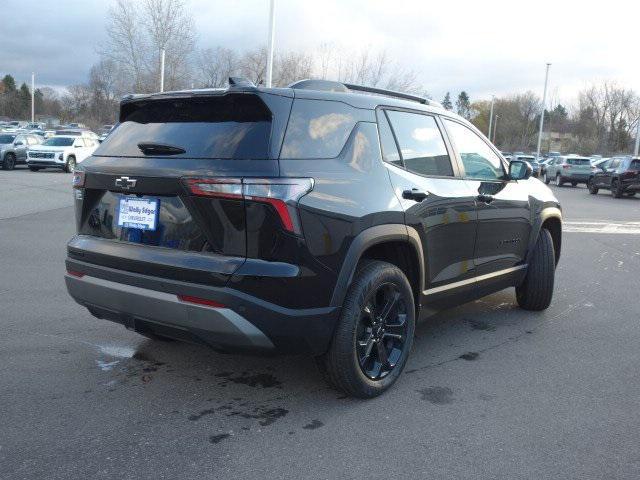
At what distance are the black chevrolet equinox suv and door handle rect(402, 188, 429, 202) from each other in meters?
0.01

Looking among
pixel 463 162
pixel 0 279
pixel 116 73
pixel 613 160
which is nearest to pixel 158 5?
pixel 116 73

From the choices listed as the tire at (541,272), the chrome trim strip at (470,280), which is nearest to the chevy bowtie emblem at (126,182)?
the chrome trim strip at (470,280)

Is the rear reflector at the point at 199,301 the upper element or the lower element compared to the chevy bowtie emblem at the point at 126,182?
lower

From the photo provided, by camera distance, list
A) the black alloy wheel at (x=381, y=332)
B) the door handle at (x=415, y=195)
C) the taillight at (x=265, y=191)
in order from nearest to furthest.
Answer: the taillight at (x=265, y=191) < the black alloy wheel at (x=381, y=332) < the door handle at (x=415, y=195)

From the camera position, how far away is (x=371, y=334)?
12.4 ft

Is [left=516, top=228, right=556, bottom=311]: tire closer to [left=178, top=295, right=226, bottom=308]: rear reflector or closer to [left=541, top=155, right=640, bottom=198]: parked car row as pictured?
[left=178, top=295, right=226, bottom=308]: rear reflector

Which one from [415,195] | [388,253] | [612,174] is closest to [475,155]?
[415,195]

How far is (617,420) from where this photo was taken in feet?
11.9

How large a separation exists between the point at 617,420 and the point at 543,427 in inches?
19.2

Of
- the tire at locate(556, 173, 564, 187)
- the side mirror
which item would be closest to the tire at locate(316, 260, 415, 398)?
the side mirror

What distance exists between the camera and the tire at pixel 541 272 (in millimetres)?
5781

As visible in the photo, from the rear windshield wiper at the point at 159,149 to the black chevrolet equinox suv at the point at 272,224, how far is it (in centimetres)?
1

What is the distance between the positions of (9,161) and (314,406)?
2784cm

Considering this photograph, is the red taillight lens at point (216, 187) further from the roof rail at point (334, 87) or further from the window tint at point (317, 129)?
the roof rail at point (334, 87)
